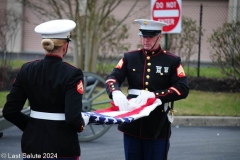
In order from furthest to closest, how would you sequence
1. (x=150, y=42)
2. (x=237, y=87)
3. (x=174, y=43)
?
1. (x=174, y=43)
2. (x=237, y=87)
3. (x=150, y=42)

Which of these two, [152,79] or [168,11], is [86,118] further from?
[168,11]

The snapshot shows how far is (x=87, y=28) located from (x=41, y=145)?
9.71 m

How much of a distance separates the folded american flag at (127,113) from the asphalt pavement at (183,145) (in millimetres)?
2630

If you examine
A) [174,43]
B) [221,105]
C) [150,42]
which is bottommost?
[221,105]

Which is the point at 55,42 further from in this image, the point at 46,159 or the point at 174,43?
the point at 174,43

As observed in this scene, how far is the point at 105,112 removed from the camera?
5.05 metres

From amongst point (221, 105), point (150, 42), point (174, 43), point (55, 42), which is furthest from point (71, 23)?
point (174, 43)

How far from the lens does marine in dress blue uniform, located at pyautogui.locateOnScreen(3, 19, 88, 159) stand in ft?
13.3

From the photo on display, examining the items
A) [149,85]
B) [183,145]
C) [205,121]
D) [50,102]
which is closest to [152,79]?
[149,85]

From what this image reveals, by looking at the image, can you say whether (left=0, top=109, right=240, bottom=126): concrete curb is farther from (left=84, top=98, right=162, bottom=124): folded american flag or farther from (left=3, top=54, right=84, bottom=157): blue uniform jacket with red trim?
(left=3, top=54, right=84, bottom=157): blue uniform jacket with red trim

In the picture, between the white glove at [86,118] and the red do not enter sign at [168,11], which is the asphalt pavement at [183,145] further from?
the white glove at [86,118]

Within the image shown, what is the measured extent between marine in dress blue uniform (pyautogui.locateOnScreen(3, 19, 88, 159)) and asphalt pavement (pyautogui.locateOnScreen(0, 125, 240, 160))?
11.5 ft

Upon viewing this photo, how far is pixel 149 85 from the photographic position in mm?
5355

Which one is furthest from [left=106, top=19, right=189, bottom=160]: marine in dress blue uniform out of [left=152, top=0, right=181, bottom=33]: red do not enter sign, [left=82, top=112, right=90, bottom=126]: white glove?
[left=152, top=0, right=181, bottom=33]: red do not enter sign
